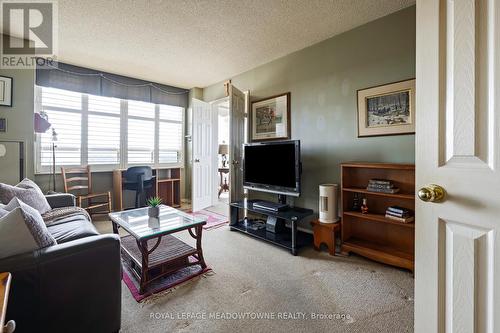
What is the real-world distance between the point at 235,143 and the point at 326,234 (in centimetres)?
184

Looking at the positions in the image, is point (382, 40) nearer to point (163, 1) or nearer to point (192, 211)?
point (163, 1)

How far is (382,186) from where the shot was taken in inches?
89.2

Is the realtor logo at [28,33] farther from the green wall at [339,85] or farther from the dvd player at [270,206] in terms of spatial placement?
the dvd player at [270,206]

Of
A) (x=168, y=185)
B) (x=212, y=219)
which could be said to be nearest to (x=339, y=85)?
(x=212, y=219)

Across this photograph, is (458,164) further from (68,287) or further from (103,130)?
(103,130)

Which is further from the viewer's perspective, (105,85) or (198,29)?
(105,85)

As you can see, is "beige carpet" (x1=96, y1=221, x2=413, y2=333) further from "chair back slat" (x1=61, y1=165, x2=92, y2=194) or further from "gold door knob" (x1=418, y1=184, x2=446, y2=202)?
"chair back slat" (x1=61, y1=165, x2=92, y2=194)

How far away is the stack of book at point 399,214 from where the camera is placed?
213 centimetres

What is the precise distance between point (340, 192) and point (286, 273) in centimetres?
111

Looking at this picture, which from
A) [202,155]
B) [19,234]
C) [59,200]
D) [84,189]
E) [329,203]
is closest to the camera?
[19,234]

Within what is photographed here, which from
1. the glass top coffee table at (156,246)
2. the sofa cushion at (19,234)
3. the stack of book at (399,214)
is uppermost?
the sofa cushion at (19,234)

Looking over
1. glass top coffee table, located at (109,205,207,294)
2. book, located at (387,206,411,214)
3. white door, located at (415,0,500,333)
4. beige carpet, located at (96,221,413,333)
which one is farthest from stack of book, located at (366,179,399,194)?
glass top coffee table, located at (109,205,207,294)

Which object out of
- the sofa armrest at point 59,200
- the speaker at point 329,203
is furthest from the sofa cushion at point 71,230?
the speaker at point 329,203

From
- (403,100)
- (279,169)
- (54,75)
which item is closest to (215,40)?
(279,169)
